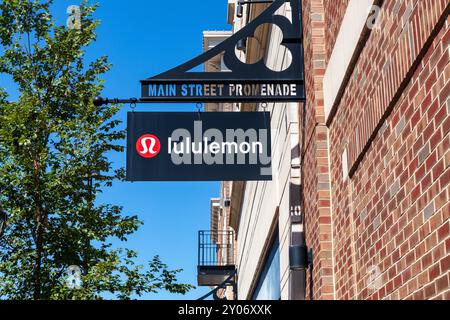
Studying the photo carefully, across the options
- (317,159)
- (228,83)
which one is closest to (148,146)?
(228,83)

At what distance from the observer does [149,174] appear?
7.34 m

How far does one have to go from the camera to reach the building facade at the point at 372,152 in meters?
4.05

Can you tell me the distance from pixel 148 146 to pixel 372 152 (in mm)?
2569

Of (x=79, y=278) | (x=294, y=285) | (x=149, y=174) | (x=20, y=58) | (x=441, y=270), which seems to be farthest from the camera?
(x=20, y=58)

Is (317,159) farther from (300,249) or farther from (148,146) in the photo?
(148,146)

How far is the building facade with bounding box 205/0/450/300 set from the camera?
13.3 ft

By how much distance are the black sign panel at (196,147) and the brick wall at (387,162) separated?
59cm

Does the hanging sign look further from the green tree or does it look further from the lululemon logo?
the green tree

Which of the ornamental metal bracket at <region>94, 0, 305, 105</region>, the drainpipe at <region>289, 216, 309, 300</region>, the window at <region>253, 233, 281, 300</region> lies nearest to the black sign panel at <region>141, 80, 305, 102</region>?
the ornamental metal bracket at <region>94, 0, 305, 105</region>

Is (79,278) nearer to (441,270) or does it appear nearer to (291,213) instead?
(291,213)

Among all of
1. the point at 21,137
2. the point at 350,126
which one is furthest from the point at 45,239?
the point at 350,126

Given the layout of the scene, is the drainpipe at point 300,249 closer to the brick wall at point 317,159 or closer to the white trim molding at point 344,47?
the brick wall at point 317,159

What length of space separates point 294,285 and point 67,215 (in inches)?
331

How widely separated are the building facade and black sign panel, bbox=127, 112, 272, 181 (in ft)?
1.93
